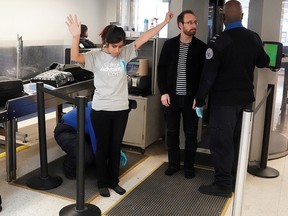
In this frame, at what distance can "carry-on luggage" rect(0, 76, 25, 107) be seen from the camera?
2.79 metres

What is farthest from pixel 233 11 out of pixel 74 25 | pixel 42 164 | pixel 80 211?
pixel 42 164

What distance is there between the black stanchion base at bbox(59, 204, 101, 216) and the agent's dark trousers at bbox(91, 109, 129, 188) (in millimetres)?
320

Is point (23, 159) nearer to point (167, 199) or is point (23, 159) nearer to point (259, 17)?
point (167, 199)

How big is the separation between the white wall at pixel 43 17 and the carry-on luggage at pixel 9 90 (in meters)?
1.95

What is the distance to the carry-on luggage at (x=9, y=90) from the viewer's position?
279 cm

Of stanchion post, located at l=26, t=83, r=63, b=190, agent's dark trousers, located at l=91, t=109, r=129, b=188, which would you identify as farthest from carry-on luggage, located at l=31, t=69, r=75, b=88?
agent's dark trousers, located at l=91, t=109, r=129, b=188

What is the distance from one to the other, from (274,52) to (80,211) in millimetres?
2196

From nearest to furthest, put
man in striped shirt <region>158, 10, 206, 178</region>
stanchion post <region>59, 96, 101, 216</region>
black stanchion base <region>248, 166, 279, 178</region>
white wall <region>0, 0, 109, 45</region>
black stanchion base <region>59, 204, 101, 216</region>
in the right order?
1. stanchion post <region>59, 96, 101, 216</region>
2. black stanchion base <region>59, 204, 101, 216</region>
3. man in striped shirt <region>158, 10, 206, 178</region>
4. black stanchion base <region>248, 166, 279, 178</region>
5. white wall <region>0, 0, 109, 45</region>

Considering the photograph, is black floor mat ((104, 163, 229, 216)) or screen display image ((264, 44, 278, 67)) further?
screen display image ((264, 44, 278, 67))

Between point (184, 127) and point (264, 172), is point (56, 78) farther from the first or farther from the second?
point (264, 172)

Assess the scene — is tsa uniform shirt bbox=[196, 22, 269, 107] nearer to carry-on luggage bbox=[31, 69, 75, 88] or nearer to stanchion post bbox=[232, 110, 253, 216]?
stanchion post bbox=[232, 110, 253, 216]

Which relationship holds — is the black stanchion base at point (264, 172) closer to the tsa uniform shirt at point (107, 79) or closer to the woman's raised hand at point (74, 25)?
the tsa uniform shirt at point (107, 79)

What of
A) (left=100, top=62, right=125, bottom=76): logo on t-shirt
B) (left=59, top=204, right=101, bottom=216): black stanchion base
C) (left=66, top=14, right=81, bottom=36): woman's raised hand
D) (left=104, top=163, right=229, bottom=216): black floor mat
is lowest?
(left=104, top=163, right=229, bottom=216): black floor mat

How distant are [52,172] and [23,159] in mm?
513
